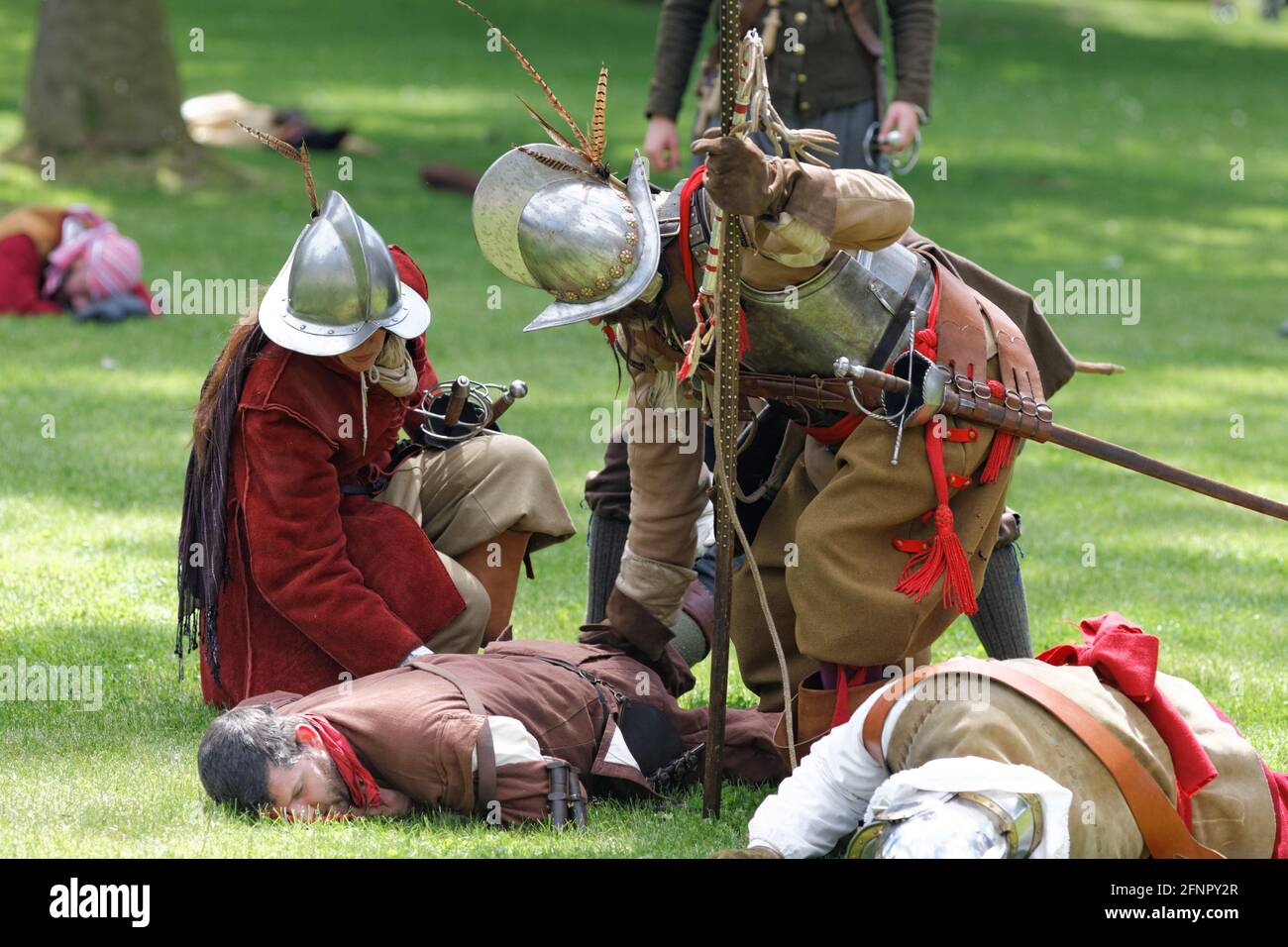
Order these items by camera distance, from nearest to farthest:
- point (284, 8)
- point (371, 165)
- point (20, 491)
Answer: point (20, 491)
point (371, 165)
point (284, 8)

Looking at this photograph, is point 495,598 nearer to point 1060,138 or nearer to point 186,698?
point 186,698

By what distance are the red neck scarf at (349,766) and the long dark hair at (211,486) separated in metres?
0.77

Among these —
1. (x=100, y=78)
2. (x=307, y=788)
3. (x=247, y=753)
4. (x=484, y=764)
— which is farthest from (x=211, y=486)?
(x=100, y=78)

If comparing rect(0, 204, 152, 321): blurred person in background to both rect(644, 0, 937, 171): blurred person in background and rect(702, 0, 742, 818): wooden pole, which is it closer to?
rect(644, 0, 937, 171): blurred person in background

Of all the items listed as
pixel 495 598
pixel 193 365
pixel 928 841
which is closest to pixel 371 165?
pixel 193 365

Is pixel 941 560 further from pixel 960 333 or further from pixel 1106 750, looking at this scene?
pixel 1106 750

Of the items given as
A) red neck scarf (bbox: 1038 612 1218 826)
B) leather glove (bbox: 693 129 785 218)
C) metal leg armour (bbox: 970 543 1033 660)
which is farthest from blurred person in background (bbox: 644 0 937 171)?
red neck scarf (bbox: 1038 612 1218 826)

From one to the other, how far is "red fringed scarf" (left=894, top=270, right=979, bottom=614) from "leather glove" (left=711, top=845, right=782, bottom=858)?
2.37 feet

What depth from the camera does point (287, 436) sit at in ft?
13.6

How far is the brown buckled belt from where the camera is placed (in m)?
3.05

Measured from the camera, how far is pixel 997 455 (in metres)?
3.68

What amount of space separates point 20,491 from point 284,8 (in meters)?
17.1

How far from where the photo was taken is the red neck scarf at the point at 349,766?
3.64m

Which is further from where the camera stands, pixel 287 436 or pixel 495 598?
pixel 495 598
